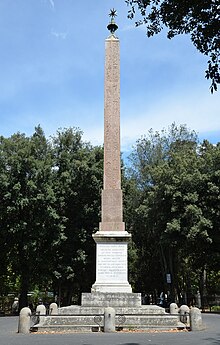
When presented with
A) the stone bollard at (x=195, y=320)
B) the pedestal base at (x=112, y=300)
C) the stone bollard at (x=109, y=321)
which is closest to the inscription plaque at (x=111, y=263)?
the pedestal base at (x=112, y=300)

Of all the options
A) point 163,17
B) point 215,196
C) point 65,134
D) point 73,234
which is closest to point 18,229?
point 73,234

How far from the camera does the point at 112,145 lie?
15766 mm

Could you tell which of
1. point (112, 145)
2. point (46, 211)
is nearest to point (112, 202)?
point (112, 145)

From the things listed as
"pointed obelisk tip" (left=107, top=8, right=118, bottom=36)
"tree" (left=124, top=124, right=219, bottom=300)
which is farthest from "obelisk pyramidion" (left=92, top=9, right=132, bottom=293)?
"tree" (left=124, top=124, right=219, bottom=300)

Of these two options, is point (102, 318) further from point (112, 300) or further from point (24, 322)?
point (24, 322)

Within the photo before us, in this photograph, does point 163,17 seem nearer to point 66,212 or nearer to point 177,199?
point 177,199

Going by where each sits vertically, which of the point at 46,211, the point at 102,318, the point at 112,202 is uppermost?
the point at 46,211

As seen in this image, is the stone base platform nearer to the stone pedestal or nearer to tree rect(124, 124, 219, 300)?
the stone pedestal

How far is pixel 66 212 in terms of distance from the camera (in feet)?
96.7

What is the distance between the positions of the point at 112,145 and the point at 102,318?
21.4 feet

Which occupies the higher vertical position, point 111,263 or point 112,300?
point 111,263

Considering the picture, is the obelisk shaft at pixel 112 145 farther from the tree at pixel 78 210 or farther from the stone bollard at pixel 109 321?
the tree at pixel 78 210

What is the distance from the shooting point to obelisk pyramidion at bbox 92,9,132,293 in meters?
13.8

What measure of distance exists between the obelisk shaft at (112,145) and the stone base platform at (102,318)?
259 cm
